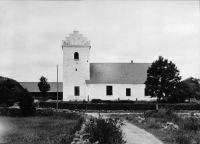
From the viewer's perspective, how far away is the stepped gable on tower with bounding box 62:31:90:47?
131 ft

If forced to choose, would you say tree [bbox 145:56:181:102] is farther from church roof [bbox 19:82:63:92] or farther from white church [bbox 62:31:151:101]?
church roof [bbox 19:82:63:92]

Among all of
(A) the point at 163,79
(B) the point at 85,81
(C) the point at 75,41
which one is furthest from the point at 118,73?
(A) the point at 163,79

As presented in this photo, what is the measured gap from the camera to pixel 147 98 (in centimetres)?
4097

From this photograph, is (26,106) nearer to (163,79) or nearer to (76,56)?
(76,56)

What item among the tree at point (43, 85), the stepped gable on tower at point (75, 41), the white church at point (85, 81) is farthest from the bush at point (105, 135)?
the tree at point (43, 85)

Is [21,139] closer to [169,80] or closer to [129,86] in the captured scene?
[169,80]

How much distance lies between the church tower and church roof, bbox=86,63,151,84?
1618 mm

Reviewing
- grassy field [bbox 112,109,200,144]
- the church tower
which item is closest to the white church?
the church tower

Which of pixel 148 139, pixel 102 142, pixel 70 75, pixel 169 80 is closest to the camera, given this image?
pixel 102 142

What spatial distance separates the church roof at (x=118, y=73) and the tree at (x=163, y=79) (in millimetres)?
7721

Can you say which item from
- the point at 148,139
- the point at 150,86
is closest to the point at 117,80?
the point at 150,86

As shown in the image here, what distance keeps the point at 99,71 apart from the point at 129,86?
18.6 feet

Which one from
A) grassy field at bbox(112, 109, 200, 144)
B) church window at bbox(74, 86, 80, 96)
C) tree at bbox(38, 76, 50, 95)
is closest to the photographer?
grassy field at bbox(112, 109, 200, 144)

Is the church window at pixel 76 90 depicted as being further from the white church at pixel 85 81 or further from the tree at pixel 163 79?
the tree at pixel 163 79
